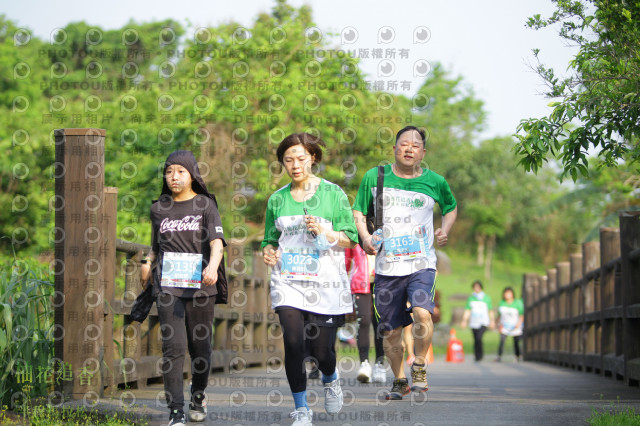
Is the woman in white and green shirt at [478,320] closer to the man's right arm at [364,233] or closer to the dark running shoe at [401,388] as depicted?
the dark running shoe at [401,388]

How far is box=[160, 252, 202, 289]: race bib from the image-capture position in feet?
18.4

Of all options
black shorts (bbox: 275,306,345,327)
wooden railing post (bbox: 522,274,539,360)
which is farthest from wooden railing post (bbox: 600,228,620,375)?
wooden railing post (bbox: 522,274,539,360)

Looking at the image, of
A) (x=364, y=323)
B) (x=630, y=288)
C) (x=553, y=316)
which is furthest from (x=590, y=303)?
(x=553, y=316)

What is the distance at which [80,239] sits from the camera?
6273mm

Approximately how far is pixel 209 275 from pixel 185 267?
0.22m

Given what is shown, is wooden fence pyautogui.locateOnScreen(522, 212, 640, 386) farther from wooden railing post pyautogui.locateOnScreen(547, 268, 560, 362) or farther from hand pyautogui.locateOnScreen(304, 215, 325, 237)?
hand pyautogui.locateOnScreen(304, 215, 325, 237)

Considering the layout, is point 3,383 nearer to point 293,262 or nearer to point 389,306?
point 293,262

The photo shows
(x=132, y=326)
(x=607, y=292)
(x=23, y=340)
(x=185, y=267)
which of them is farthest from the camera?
(x=607, y=292)

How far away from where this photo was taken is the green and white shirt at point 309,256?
5527 millimetres

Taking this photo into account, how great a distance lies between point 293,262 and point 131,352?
8.69 ft

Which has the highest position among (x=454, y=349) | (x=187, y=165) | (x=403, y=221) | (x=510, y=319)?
(x=187, y=165)

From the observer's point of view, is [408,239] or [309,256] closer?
[309,256]

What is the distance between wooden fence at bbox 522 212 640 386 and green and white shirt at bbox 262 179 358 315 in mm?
3769

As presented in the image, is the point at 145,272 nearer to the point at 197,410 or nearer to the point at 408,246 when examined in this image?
the point at 197,410
